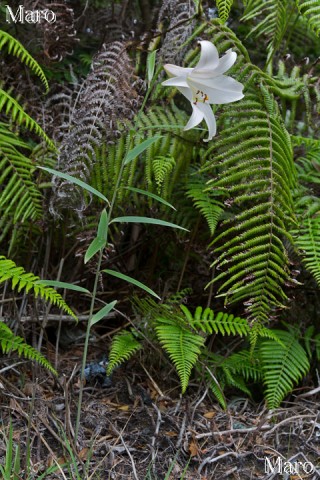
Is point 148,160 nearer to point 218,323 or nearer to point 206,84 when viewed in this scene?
point 206,84

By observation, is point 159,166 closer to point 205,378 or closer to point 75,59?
point 205,378

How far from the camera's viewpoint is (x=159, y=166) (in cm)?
219

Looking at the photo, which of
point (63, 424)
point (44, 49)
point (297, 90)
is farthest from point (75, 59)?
point (63, 424)

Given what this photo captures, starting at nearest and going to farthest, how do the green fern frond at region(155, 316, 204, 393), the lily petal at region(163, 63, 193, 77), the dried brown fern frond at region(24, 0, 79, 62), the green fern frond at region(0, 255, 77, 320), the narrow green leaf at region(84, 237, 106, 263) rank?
the narrow green leaf at region(84, 237, 106, 263)
the green fern frond at region(0, 255, 77, 320)
the lily petal at region(163, 63, 193, 77)
the green fern frond at region(155, 316, 204, 393)
the dried brown fern frond at region(24, 0, 79, 62)

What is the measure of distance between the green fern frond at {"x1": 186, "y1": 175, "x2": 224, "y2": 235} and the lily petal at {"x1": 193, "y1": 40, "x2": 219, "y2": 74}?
430 millimetres

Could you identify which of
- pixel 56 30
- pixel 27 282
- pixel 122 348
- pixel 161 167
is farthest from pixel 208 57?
pixel 56 30

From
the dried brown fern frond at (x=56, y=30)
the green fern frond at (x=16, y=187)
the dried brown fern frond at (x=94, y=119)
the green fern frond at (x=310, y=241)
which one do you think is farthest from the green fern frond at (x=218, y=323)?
the dried brown fern frond at (x=56, y=30)

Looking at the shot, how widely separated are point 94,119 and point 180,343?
88 cm

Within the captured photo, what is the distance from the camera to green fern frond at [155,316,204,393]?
6.55ft

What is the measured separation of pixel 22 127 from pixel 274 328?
1367mm

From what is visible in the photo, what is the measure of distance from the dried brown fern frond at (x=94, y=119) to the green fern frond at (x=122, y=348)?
0.48 m

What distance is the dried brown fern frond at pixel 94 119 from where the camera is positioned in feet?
7.50

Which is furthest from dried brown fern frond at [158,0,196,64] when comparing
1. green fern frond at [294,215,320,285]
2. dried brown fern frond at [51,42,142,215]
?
green fern frond at [294,215,320,285]

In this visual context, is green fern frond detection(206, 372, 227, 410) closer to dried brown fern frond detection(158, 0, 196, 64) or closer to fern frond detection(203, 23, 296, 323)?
fern frond detection(203, 23, 296, 323)
